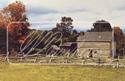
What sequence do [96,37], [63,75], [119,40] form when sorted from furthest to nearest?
Answer: 1. [96,37]
2. [119,40]
3. [63,75]

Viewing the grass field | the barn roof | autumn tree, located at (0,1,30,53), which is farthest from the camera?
the barn roof

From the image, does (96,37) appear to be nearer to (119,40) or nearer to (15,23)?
(119,40)

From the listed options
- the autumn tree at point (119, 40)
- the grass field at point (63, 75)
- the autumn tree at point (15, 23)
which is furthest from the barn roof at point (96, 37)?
the grass field at point (63, 75)

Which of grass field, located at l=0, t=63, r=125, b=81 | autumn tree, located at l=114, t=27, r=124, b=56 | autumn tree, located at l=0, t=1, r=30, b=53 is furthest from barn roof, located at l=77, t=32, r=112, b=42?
grass field, located at l=0, t=63, r=125, b=81

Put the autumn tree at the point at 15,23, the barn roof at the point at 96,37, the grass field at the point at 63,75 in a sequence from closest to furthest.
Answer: the grass field at the point at 63,75
the autumn tree at the point at 15,23
the barn roof at the point at 96,37

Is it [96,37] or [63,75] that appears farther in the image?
[96,37]

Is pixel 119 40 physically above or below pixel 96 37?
below

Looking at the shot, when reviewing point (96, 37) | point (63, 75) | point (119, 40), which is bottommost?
point (63, 75)

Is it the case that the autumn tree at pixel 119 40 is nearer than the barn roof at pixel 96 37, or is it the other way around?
the autumn tree at pixel 119 40

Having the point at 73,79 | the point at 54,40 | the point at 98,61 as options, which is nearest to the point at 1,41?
the point at 54,40

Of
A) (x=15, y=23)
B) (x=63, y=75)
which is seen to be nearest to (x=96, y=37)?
(x=15, y=23)

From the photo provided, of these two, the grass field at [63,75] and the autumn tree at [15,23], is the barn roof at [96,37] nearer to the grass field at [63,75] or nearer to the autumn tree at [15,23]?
the autumn tree at [15,23]

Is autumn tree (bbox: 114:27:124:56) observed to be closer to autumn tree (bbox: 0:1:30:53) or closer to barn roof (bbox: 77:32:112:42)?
barn roof (bbox: 77:32:112:42)

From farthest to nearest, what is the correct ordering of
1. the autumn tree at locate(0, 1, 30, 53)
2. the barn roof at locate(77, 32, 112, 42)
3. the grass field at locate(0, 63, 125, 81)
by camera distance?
the barn roof at locate(77, 32, 112, 42) → the autumn tree at locate(0, 1, 30, 53) → the grass field at locate(0, 63, 125, 81)
